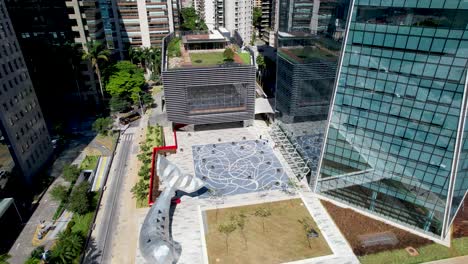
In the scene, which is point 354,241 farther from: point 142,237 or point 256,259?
point 142,237

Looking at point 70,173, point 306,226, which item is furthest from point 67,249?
point 306,226

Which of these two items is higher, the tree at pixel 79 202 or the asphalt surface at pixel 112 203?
the tree at pixel 79 202

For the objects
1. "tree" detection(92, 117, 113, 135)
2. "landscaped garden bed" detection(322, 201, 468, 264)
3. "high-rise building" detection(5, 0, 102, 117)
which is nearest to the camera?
"landscaped garden bed" detection(322, 201, 468, 264)

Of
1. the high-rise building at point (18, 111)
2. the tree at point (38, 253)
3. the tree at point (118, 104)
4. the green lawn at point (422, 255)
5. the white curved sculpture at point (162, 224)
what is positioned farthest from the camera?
the tree at point (118, 104)

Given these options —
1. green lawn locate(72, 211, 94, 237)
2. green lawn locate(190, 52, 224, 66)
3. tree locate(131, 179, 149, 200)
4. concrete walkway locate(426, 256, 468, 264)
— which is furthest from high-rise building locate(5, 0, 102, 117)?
concrete walkway locate(426, 256, 468, 264)

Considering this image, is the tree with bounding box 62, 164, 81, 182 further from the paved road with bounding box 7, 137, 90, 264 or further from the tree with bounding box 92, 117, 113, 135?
the tree with bounding box 92, 117, 113, 135

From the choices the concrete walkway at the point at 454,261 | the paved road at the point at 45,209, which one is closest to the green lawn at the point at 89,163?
the paved road at the point at 45,209

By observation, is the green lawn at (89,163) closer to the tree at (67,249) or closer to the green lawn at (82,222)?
the green lawn at (82,222)
